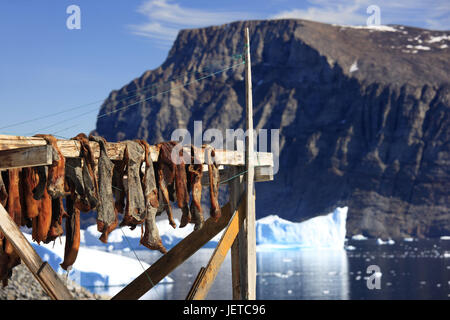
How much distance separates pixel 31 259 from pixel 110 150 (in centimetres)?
163

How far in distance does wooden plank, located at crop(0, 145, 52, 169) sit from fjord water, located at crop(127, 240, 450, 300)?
57891mm

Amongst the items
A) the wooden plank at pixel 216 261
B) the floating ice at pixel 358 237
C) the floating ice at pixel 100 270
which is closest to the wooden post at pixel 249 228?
the wooden plank at pixel 216 261

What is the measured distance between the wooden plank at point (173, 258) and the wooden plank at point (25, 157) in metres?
2.73

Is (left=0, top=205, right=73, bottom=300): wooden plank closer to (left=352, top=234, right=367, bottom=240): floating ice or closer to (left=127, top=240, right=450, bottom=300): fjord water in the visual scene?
(left=127, top=240, right=450, bottom=300): fjord water

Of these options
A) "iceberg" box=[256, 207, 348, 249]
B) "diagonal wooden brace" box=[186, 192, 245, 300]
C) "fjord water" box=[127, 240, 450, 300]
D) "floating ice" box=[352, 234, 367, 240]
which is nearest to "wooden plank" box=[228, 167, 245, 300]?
"diagonal wooden brace" box=[186, 192, 245, 300]

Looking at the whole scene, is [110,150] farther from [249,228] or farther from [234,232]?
[249,228]

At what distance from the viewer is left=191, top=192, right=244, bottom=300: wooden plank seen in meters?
7.78

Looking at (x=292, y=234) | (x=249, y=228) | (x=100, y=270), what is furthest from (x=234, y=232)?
(x=292, y=234)

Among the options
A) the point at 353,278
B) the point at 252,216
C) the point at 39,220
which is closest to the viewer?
the point at 39,220
